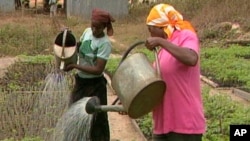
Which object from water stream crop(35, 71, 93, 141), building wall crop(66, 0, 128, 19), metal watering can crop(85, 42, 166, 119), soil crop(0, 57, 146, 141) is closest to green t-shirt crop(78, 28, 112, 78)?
water stream crop(35, 71, 93, 141)

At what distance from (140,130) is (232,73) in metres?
3.84

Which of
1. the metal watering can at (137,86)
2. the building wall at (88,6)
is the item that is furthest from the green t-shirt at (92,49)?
the building wall at (88,6)

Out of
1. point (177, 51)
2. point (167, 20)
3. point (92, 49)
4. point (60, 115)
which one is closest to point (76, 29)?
point (60, 115)

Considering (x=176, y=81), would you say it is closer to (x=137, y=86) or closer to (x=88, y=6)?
(x=137, y=86)

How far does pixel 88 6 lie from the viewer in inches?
831

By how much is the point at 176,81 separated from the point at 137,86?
242 millimetres

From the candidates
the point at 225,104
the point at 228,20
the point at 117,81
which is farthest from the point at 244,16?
the point at 117,81

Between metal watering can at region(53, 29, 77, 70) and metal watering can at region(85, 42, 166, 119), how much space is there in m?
1.27

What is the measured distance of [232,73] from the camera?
1016 cm

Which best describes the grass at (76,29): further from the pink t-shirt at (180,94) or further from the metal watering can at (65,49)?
the pink t-shirt at (180,94)

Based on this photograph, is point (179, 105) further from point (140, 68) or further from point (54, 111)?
point (54, 111)

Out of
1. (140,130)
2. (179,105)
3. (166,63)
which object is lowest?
(140,130)

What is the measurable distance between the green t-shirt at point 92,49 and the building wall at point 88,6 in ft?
52.8

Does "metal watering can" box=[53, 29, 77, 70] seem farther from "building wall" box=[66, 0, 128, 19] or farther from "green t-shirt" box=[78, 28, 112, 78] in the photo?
"building wall" box=[66, 0, 128, 19]
